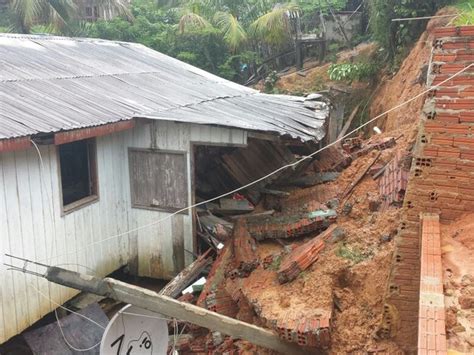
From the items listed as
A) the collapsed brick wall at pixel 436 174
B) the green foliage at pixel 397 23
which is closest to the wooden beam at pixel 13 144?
the collapsed brick wall at pixel 436 174

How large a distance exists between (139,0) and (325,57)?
11712 mm

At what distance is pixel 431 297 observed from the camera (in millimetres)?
3396

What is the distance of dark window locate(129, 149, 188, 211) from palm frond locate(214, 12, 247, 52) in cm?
1210

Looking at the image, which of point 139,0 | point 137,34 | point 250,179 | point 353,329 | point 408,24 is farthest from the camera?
point 139,0

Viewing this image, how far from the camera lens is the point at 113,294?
5.57m

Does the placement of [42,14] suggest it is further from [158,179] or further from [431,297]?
[431,297]

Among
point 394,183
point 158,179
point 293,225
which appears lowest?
point 293,225

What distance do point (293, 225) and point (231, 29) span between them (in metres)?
13.5

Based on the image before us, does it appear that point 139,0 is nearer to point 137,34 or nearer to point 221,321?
point 137,34

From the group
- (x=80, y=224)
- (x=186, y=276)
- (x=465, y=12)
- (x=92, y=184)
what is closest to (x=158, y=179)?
(x=92, y=184)

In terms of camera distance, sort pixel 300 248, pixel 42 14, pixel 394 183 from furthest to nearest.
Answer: pixel 42 14 < pixel 394 183 < pixel 300 248

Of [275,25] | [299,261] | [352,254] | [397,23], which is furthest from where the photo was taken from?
[275,25]

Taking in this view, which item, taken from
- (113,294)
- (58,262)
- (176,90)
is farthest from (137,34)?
(113,294)

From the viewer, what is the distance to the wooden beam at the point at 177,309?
18.2ft
